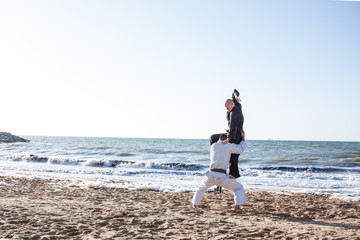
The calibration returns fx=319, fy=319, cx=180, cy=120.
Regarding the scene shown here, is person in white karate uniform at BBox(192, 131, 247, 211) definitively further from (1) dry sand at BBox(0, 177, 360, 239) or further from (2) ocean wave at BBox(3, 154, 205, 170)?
(2) ocean wave at BBox(3, 154, 205, 170)

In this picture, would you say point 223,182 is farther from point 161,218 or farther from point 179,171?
point 179,171

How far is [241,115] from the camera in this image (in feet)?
19.7

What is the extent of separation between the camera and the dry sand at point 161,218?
13.7 feet

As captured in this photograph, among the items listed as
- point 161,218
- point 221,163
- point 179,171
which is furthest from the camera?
point 179,171

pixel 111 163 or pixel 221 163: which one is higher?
pixel 221 163

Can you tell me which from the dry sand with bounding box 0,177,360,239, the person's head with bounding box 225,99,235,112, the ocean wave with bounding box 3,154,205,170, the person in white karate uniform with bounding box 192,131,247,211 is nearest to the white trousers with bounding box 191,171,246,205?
the person in white karate uniform with bounding box 192,131,247,211

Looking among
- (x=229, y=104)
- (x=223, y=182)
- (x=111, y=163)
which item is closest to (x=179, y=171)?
(x=111, y=163)

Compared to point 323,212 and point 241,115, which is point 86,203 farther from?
point 323,212

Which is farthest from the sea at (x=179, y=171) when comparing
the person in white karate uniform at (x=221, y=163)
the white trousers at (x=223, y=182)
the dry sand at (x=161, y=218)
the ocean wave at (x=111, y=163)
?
the person in white karate uniform at (x=221, y=163)

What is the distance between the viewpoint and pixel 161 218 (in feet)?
16.7

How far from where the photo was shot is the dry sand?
4.18 meters

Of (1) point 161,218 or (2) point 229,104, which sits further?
(2) point 229,104

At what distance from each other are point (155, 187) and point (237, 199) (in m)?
4.04

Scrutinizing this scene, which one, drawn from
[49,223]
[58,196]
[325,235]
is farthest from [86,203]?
[325,235]
